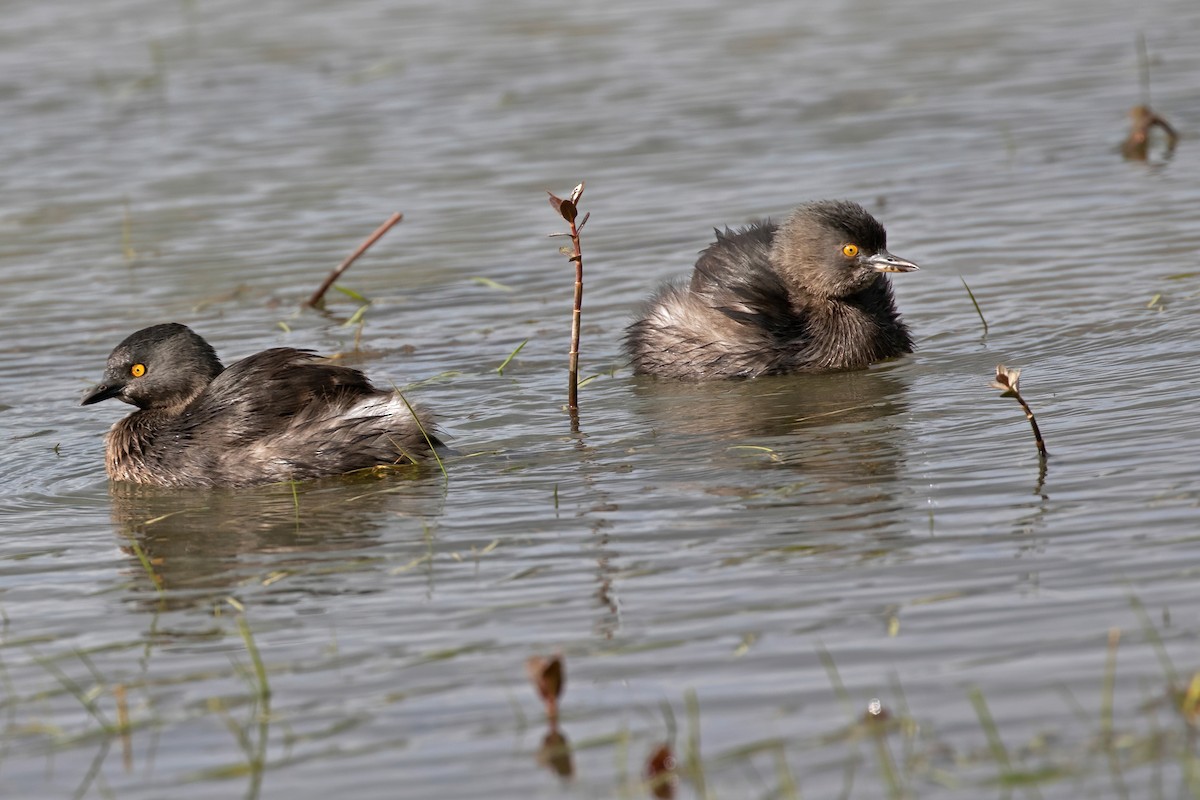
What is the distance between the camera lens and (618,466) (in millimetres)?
7684

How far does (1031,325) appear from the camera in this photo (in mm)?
9742

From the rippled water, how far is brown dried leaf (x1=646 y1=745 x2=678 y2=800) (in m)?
0.06

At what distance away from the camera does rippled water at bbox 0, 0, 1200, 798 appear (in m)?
4.96

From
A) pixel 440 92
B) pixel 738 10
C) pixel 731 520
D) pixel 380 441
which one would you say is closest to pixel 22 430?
pixel 380 441

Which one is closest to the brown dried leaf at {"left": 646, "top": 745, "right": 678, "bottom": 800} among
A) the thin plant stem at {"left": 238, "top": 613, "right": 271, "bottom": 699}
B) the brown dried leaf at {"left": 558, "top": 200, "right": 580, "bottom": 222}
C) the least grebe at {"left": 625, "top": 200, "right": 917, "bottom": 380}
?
the thin plant stem at {"left": 238, "top": 613, "right": 271, "bottom": 699}

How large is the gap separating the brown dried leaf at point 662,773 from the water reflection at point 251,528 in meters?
2.10

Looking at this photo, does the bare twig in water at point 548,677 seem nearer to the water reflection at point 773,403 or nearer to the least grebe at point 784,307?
the water reflection at point 773,403

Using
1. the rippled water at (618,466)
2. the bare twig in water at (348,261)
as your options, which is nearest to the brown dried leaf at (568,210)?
the rippled water at (618,466)

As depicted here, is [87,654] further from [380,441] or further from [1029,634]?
[1029,634]

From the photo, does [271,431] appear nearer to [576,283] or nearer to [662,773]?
[576,283]

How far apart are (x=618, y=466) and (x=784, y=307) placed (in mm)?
2571

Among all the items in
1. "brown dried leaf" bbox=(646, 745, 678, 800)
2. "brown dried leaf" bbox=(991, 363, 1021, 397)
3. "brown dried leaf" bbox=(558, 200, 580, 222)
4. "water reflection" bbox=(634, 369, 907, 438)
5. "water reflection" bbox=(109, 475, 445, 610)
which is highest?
"brown dried leaf" bbox=(558, 200, 580, 222)

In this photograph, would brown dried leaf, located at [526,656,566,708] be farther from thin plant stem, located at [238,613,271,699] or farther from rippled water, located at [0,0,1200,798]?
thin plant stem, located at [238,613,271,699]

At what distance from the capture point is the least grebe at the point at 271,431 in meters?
8.11
